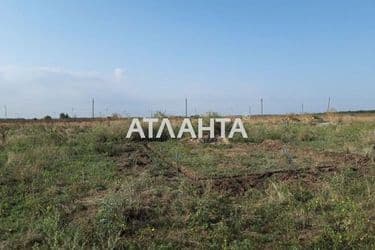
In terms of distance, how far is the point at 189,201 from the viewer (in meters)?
6.75

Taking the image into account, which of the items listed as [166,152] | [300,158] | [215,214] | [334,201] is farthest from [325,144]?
[215,214]

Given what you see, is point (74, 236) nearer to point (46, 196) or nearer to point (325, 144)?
point (46, 196)

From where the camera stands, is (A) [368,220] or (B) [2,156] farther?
(B) [2,156]

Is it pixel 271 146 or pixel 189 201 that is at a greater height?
pixel 271 146

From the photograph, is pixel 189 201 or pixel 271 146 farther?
pixel 271 146

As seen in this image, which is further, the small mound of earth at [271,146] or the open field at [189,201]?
the small mound of earth at [271,146]

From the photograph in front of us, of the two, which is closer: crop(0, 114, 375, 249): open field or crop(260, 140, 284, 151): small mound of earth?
crop(0, 114, 375, 249): open field

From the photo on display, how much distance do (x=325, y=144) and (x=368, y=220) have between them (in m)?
8.38

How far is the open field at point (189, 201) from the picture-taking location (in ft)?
18.9

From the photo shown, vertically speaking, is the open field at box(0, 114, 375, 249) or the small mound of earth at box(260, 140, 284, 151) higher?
the small mound of earth at box(260, 140, 284, 151)

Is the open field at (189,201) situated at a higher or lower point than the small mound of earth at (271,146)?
lower

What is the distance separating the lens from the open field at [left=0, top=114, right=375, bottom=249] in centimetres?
575

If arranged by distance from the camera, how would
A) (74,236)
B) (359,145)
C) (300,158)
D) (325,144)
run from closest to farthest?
(74,236), (300,158), (359,145), (325,144)

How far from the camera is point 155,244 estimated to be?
563 centimetres
